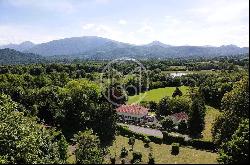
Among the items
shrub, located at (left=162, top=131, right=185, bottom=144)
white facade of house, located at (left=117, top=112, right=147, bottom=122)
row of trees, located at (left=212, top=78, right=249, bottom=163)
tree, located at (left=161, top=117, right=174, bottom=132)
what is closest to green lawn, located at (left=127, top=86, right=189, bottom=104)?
white facade of house, located at (left=117, top=112, right=147, bottom=122)

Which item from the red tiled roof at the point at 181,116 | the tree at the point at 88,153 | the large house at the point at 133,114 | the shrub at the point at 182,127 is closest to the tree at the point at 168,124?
the shrub at the point at 182,127

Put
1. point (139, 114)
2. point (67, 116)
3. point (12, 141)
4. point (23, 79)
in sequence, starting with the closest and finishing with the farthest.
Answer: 1. point (12, 141)
2. point (67, 116)
3. point (139, 114)
4. point (23, 79)

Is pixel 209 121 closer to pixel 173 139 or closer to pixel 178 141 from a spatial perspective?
pixel 173 139

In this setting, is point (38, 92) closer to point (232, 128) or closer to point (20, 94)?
point (20, 94)

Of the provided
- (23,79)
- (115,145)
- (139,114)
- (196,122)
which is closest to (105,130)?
(115,145)

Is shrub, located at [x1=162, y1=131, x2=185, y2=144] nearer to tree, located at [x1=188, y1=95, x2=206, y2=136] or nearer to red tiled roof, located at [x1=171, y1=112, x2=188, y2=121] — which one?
tree, located at [x1=188, y1=95, x2=206, y2=136]

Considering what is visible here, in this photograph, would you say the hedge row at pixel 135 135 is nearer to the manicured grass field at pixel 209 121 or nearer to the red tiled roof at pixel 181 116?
the manicured grass field at pixel 209 121

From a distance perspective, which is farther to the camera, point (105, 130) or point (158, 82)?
point (158, 82)

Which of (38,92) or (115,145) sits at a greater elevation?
(38,92)

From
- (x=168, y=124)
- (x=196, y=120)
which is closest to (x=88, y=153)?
(x=196, y=120)

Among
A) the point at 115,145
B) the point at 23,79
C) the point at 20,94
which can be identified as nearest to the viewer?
the point at 115,145

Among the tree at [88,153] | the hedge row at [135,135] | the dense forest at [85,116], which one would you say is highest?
the tree at [88,153]
